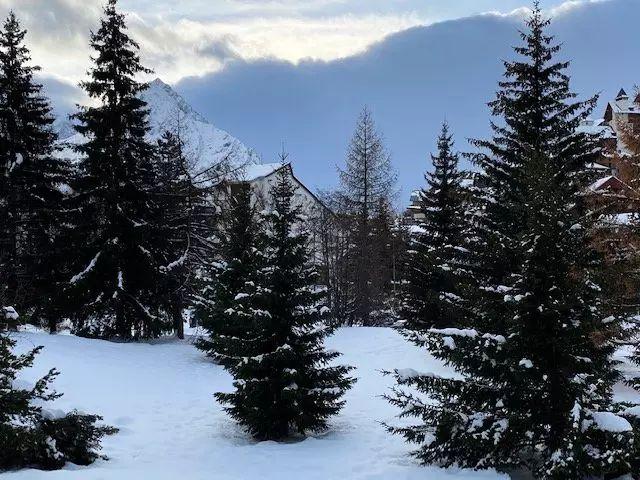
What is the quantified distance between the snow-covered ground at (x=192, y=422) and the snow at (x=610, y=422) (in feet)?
4.12

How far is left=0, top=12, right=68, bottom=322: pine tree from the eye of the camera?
62.7 ft

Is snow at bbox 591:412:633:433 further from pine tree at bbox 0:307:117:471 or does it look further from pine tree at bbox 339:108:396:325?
pine tree at bbox 339:108:396:325

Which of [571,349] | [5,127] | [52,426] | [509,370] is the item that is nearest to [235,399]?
[52,426]

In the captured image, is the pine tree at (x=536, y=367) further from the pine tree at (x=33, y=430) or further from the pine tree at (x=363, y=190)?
the pine tree at (x=363, y=190)

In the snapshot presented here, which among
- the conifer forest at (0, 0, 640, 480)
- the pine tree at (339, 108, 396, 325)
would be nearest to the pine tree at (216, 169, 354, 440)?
the conifer forest at (0, 0, 640, 480)

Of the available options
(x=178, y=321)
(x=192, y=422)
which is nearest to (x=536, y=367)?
(x=192, y=422)

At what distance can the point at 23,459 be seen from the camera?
6.33 m

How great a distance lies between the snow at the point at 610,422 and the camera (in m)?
5.30

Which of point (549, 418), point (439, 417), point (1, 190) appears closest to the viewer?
point (549, 418)

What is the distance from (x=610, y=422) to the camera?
541cm

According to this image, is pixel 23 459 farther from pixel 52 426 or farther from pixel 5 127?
pixel 5 127

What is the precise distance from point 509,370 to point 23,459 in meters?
5.78

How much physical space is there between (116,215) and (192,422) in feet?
35.9

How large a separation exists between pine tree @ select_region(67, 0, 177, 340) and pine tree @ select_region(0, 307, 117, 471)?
41.4 feet
